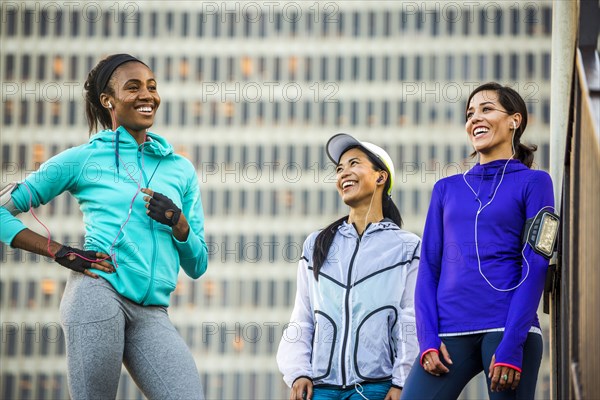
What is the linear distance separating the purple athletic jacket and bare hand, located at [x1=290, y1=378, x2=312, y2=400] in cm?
92

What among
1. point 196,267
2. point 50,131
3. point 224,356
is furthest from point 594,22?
point 50,131

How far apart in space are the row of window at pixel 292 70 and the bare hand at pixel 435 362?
97.4 m

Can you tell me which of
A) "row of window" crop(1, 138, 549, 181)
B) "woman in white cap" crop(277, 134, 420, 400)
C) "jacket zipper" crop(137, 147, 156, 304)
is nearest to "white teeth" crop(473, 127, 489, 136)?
"woman in white cap" crop(277, 134, 420, 400)

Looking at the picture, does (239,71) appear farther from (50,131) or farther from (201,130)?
(50,131)

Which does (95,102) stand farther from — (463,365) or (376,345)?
(463,365)

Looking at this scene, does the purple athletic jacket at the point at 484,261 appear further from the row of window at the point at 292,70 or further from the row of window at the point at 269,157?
the row of window at the point at 292,70

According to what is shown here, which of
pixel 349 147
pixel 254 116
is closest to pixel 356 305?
pixel 349 147

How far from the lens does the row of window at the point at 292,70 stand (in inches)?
4168

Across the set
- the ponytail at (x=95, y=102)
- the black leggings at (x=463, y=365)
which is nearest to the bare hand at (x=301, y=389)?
the black leggings at (x=463, y=365)

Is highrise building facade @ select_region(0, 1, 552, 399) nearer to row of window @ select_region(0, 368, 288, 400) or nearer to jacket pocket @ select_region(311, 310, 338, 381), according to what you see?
row of window @ select_region(0, 368, 288, 400)

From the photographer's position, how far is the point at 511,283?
21.9 ft

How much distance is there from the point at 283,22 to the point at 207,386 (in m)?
32.0

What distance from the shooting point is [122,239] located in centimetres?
682

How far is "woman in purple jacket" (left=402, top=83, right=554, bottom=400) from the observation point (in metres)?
6.48
